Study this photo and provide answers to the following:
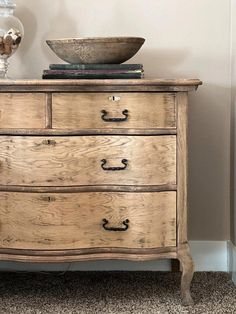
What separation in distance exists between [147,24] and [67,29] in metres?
0.34

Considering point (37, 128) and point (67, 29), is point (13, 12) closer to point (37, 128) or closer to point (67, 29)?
point (67, 29)

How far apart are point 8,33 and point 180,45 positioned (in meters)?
0.73

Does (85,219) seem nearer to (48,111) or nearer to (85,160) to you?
(85,160)

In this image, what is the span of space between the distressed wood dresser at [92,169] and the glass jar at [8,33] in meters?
0.31

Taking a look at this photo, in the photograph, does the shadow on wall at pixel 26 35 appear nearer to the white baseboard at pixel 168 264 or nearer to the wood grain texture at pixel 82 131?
the wood grain texture at pixel 82 131

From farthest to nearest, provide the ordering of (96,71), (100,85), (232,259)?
(232,259), (96,71), (100,85)

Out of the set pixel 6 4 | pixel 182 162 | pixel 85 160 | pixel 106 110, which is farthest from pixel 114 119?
pixel 6 4

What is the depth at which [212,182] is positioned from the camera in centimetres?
242

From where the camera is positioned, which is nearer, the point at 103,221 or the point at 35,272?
the point at 103,221

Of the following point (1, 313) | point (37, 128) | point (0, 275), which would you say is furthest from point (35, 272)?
point (37, 128)

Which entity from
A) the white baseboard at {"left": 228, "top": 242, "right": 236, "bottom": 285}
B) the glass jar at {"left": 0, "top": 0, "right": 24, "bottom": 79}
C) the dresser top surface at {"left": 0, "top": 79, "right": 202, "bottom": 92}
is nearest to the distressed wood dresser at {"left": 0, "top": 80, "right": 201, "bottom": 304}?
the dresser top surface at {"left": 0, "top": 79, "right": 202, "bottom": 92}

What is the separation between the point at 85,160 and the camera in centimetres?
191

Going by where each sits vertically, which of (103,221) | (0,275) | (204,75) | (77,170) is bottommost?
(0,275)

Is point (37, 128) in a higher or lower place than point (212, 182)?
higher
